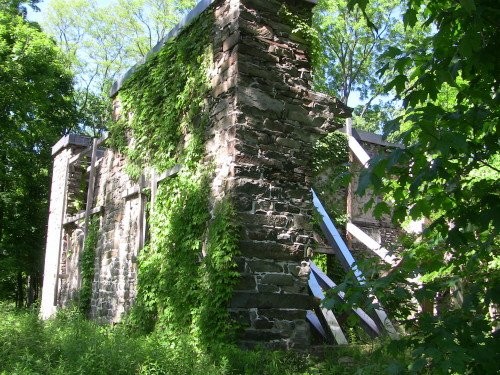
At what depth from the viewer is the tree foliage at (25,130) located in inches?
594

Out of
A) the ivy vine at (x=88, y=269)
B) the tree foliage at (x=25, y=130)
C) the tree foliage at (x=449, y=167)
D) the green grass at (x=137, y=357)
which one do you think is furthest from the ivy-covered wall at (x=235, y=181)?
the tree foliage at (x=25, y=130)

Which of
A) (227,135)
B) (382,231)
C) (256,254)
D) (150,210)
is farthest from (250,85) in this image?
(382,231)

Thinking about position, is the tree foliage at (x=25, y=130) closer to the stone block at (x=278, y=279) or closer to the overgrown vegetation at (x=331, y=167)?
the overgrown vegetation at (x=331, y=167)

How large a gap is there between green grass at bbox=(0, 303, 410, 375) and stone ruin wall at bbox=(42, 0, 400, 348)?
0.40 meters

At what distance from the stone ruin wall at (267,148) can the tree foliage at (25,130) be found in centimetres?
1011

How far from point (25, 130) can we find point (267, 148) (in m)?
13.5

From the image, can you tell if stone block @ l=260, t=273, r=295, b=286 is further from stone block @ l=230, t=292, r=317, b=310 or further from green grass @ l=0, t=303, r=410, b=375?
green grass @ l=0, t=303, r=410, b=375

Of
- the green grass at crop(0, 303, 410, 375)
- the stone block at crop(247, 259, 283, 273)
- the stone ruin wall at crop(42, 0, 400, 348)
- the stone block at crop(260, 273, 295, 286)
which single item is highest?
the stone ruin wall at crop(42, 0, 400, 348)

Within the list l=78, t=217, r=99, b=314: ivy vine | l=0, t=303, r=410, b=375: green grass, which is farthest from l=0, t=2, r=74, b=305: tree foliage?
l=0, t=303, r=410, b=375: green grass

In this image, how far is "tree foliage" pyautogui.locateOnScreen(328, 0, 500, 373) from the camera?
2.13m

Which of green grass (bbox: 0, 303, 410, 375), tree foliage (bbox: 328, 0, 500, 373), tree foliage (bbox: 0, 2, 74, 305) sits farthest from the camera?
tree foliage (bbox: 0, 2, 74, 305)

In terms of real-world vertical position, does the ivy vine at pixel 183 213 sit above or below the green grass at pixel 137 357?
above

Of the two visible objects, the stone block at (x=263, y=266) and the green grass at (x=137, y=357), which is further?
the stone block at (x=263, y=266)

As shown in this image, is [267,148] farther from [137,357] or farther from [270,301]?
[137,357]
